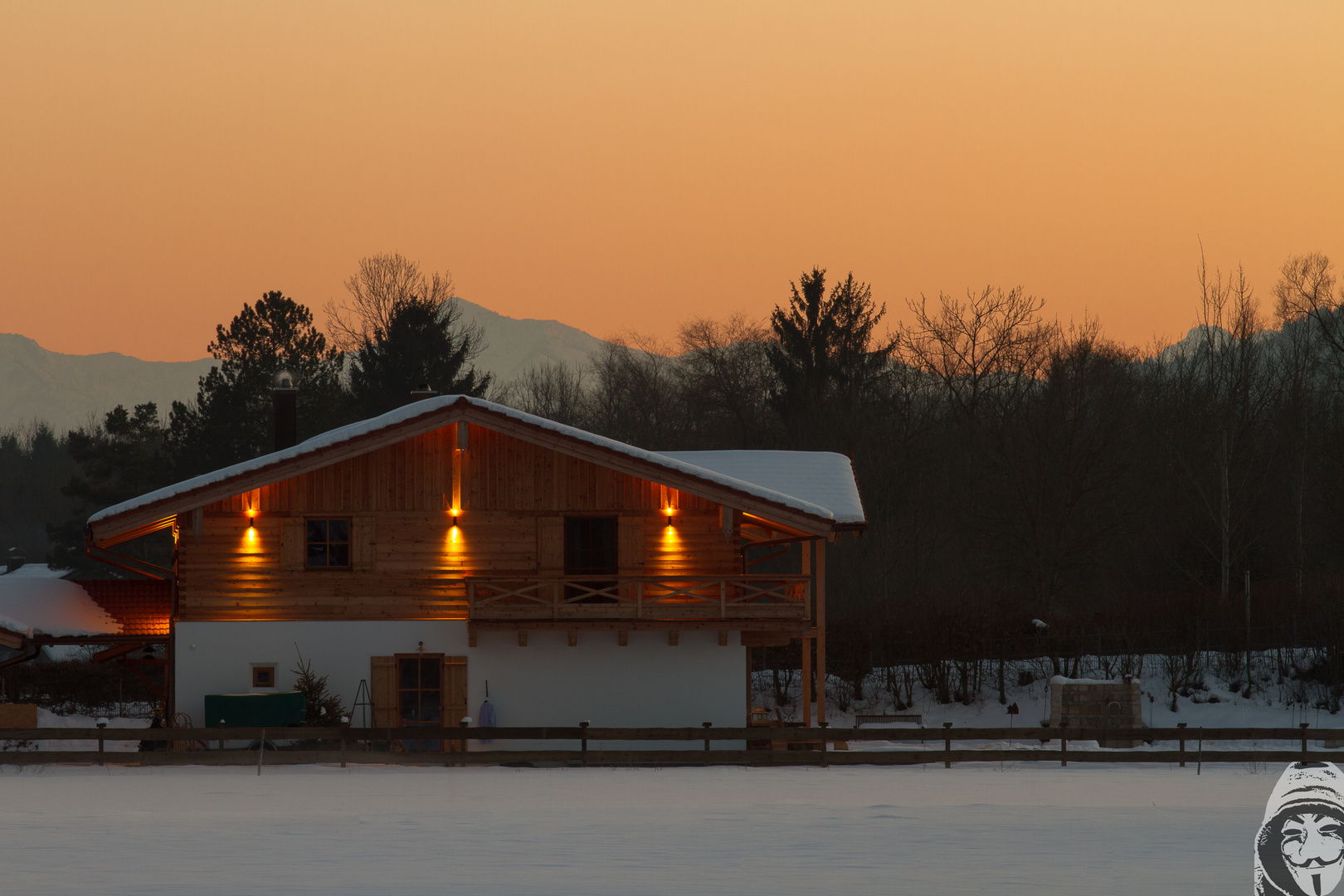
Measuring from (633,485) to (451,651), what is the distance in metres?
4.25

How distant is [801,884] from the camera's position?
37.4ft

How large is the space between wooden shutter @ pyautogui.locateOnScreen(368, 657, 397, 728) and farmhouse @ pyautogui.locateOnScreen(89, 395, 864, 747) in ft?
0.11

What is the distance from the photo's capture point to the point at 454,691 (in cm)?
2417

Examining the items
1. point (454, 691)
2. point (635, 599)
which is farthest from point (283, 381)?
point (635, 599)

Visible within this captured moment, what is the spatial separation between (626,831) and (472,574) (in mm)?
10634

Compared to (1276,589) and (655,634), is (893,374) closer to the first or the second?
(1276,589)

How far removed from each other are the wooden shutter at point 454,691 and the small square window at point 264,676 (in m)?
2.88

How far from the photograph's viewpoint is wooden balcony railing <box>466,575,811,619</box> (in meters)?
23.9

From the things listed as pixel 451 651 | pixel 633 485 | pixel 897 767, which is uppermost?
pixel 633 485

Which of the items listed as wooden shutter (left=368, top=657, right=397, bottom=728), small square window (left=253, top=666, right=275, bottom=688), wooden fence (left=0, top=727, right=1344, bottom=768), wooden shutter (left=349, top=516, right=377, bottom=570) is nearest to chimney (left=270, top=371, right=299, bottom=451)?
wooden shutter (left=349, top=516, right=377, bottom=570)

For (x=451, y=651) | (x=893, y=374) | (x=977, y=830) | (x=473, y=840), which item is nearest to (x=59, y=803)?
(x=473, y=840)

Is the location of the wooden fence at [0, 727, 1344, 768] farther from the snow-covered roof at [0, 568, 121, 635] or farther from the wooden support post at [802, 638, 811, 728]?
the snow-covered roof at [0, 568, 121, 635]

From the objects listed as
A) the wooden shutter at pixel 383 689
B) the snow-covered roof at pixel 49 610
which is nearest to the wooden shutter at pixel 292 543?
the wooden shutter at pixel 383 689

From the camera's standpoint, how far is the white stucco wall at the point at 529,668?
23.9 metres
